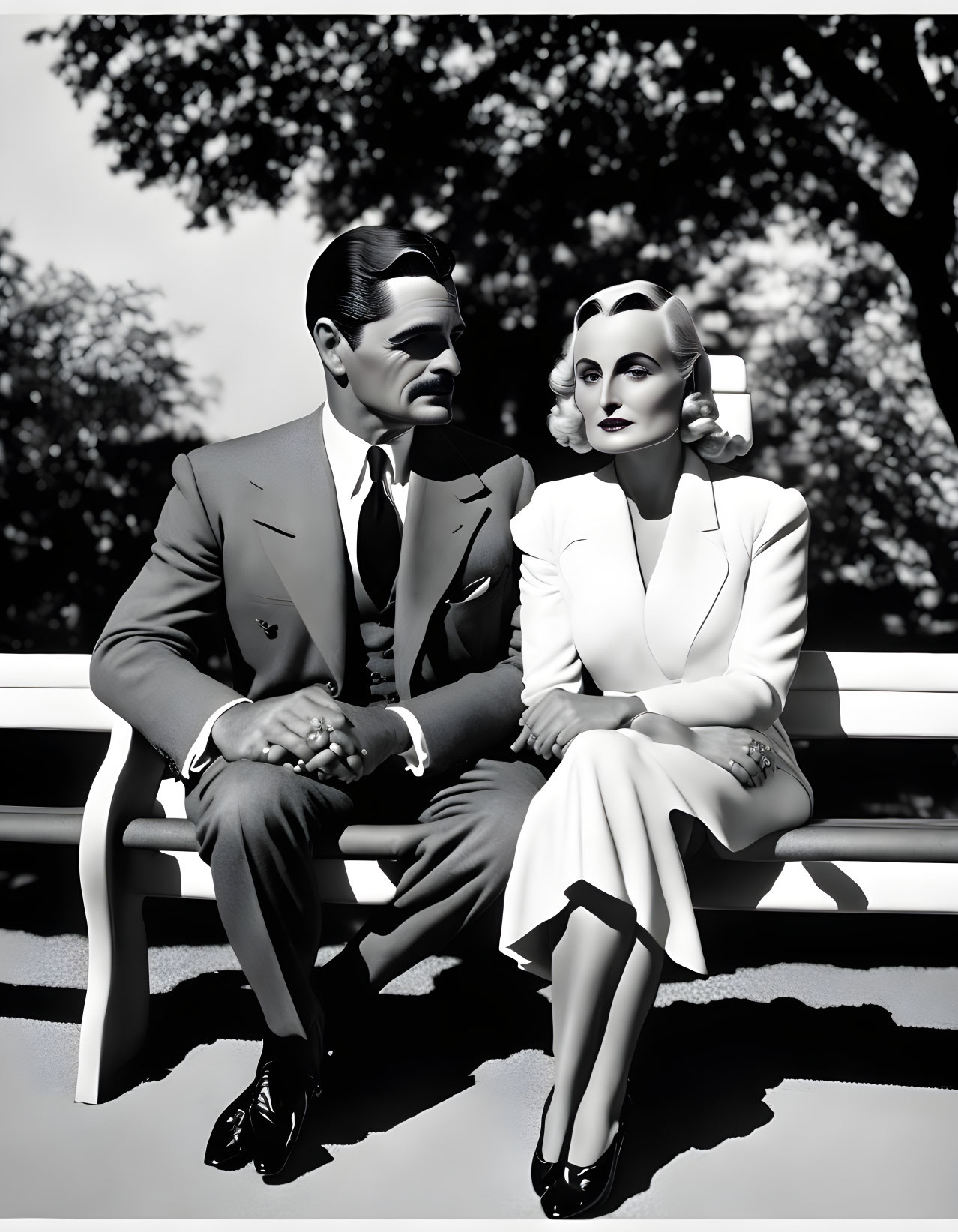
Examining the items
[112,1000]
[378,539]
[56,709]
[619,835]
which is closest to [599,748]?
[619,835]

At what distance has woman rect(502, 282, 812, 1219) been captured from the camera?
7.57 feet

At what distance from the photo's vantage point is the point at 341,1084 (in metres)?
2.87

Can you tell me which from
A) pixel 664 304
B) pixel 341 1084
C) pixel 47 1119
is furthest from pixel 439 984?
pixel 664 304

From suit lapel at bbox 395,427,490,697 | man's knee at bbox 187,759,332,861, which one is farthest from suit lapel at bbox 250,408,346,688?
man's knee at bbox 187,759,332,861

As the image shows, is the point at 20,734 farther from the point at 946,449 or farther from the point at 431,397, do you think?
the point at 946,449

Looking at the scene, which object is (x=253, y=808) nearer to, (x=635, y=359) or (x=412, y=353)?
(x=412, y=353)

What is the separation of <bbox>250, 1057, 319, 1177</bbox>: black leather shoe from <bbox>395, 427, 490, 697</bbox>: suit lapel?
0.90 meters

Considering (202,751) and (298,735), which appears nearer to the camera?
(298,735)

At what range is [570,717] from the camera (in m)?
2.62

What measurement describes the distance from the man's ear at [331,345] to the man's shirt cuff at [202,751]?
87 cm

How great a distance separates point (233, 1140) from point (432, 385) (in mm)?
1731

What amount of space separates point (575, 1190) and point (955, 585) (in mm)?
3267

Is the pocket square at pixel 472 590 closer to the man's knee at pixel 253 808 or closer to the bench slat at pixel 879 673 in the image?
the man's knee at pixel 253 808

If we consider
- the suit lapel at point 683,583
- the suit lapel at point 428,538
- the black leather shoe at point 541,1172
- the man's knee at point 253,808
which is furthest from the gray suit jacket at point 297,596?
the black leather shoe at point 541,1172
